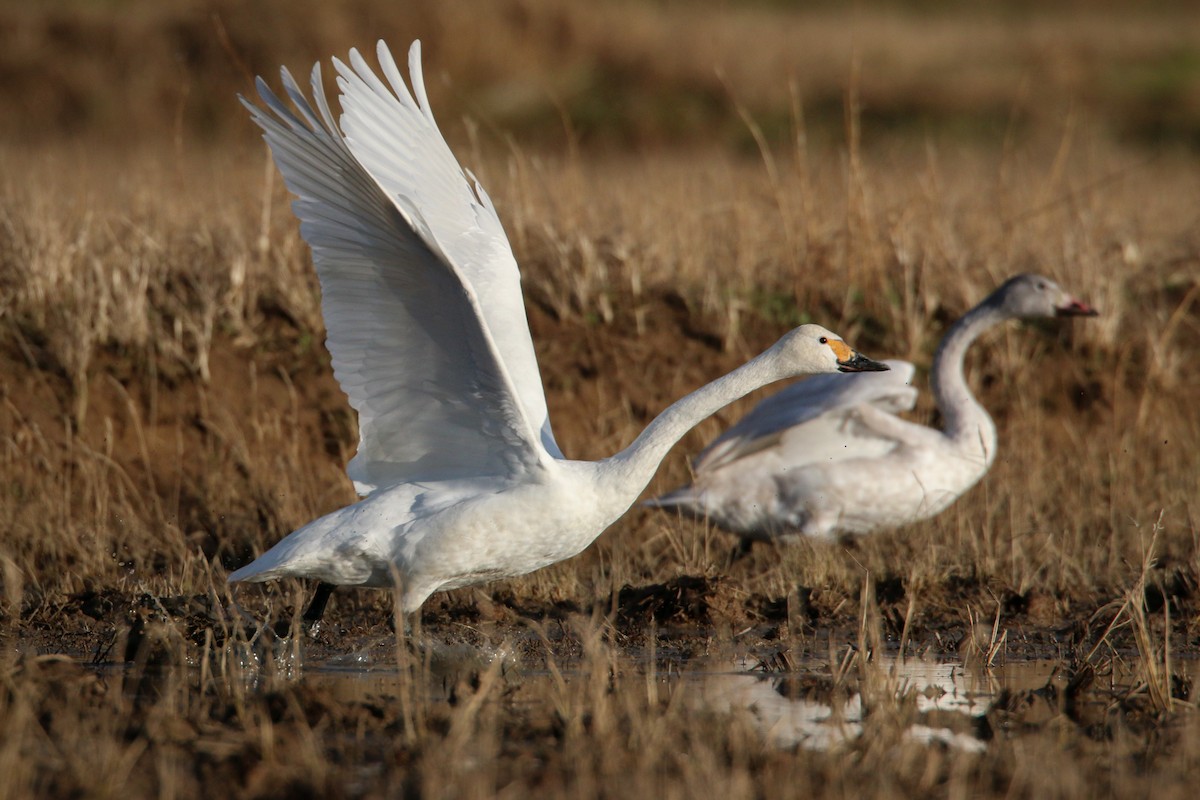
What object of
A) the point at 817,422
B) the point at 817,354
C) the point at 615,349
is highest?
the point at 615,349

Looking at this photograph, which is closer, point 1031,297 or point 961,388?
point 961,388

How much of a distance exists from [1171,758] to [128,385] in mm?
5900

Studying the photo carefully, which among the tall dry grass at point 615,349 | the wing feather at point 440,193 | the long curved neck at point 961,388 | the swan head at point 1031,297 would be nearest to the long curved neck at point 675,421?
the wing feather at point 440,193

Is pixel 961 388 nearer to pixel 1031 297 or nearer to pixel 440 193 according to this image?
pixel 1031 297

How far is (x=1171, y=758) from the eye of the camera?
13.5ft

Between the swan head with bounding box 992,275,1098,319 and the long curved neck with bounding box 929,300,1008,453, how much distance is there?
0.08 m

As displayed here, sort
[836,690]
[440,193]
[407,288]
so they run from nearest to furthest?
1. [836,690]
2. [407,288]
3. [440,193]

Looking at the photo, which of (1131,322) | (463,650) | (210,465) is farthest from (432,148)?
(1131,322)

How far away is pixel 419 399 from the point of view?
17.8 feet

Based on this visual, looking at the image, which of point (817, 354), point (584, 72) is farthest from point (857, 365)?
point (584, 72)

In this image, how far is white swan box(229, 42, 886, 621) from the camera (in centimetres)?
485

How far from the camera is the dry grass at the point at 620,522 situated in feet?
13.1

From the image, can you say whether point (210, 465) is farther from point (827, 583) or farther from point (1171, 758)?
point (1171, 758)

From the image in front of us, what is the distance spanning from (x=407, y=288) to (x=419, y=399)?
1.88ft
